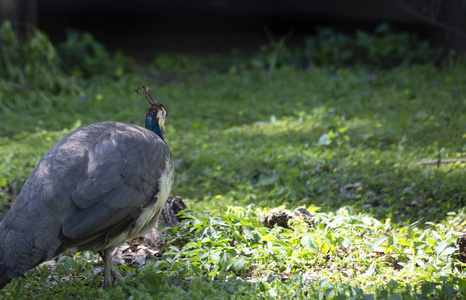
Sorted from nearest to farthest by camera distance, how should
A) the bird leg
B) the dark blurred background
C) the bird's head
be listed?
the bird leg, the bird's head, the dark blurred background

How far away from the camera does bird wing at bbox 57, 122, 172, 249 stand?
3.19m

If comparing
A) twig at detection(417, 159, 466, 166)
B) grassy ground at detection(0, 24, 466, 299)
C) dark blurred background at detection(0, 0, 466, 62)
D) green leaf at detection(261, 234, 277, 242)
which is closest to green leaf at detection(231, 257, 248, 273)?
grassy ground at detection(0, 24, 466, 299)

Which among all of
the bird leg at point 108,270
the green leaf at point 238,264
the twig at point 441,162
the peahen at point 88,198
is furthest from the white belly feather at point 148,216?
the twig at point 441,162

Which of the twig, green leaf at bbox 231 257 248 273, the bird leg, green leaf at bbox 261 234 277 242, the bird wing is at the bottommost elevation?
the bird leg

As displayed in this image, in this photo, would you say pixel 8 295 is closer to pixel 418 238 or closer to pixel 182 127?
pixel 418 238

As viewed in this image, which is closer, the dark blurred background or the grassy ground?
the grassy ground

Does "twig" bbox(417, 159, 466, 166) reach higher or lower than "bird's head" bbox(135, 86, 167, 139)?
lower

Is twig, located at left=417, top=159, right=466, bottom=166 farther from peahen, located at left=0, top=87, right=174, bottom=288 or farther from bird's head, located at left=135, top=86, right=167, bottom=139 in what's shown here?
peahen, located at left=0, top=87, right=174, bottom=288

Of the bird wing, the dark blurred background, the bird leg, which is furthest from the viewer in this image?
the dark blurred background

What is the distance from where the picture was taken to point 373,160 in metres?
5.30

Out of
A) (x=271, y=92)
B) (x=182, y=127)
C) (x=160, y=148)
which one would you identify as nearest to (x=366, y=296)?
(x=160, y=148)

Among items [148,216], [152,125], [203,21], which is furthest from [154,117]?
[203,21]

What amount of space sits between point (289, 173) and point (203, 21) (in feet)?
23.8

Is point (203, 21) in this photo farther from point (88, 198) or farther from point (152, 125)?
point (88, 198)
